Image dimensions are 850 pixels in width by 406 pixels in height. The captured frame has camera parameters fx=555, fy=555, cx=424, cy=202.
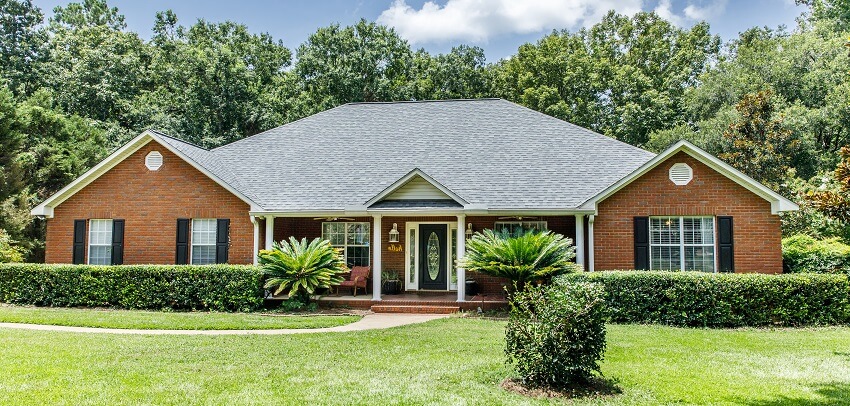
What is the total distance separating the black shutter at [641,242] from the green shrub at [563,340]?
8195 millimetres

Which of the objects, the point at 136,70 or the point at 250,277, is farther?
the point at 136,70

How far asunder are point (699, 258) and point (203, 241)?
13513 mm

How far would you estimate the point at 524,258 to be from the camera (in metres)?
13.1

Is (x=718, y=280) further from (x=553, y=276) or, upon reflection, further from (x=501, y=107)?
(x=501, y=107)

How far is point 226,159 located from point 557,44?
1041 inches

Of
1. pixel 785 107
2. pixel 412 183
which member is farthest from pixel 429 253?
pixel 785 107

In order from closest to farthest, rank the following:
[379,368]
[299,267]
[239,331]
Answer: [379,368], [239,331], [299,267]

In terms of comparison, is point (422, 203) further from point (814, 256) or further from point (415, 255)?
point (814, 256)

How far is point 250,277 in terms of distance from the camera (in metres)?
14.0

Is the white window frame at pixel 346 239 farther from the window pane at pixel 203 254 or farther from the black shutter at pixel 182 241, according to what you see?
the black shutter at pixel 182 241

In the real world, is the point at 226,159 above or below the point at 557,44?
below

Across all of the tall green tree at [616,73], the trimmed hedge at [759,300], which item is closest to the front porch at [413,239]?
the trimmed hedge at [759,300]

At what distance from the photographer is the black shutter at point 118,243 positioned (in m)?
15.9

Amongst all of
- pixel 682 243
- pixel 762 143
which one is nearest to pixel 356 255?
pixel 682 243
